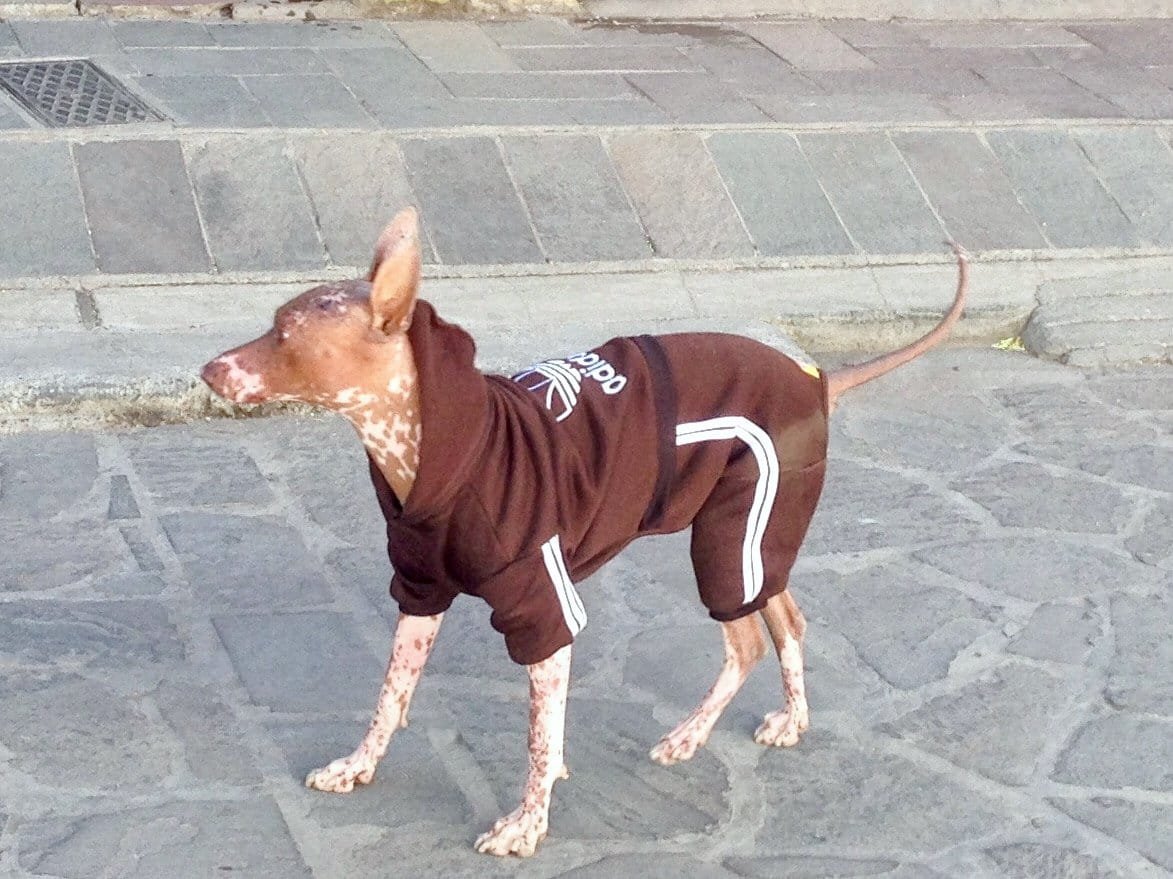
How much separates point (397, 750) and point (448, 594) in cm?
62

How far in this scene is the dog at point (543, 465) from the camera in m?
3.27

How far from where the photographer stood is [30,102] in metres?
6.95

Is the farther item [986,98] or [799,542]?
[986,98]

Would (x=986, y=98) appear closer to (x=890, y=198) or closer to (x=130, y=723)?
(x=890, y=198)

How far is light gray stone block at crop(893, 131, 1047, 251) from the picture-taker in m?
7.20

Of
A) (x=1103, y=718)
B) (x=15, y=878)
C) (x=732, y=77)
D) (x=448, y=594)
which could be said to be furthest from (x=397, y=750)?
(x=732, y=77)

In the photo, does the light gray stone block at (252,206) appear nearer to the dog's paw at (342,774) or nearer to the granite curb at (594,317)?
the granite curb at (594,317)

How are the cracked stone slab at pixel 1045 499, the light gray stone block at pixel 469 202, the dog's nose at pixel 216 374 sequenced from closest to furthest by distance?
the dog's nose at pixel 216 374 < the cracked stone slab at pixel 1045 499 < the light gray stone block at pixel 469 202

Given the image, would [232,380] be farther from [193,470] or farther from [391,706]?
[193,470]

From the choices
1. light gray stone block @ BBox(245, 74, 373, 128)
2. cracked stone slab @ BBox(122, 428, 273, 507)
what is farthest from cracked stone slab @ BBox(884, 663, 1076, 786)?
light gray stone block @ BBox(245, 74, 373, 128)

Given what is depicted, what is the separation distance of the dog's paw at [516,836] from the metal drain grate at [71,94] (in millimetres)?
4122

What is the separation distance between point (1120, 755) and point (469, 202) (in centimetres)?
357

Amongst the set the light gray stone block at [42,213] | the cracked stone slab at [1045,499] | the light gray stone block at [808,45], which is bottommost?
the light gray stone block at [42,213]

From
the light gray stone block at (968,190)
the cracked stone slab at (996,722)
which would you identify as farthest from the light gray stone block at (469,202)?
the cracked stone slab at (996,722)
